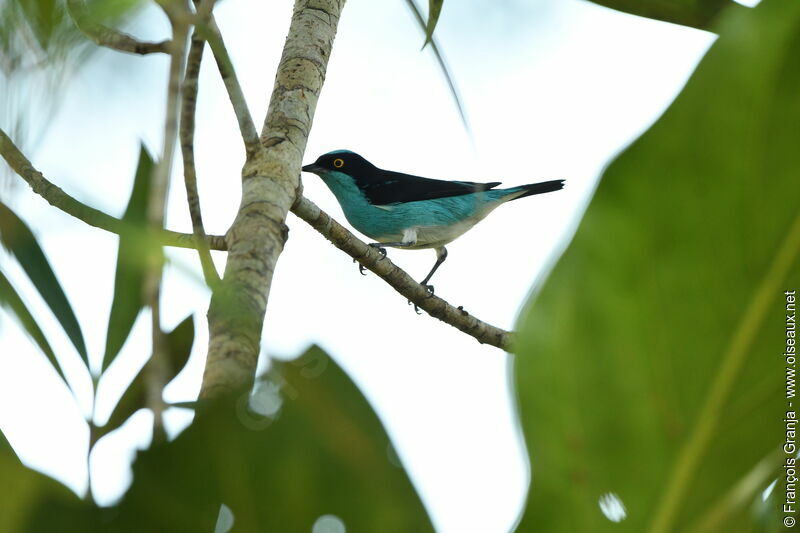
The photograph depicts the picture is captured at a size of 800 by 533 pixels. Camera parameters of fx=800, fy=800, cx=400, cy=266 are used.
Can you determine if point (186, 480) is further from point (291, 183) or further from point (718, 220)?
point (291, 183)

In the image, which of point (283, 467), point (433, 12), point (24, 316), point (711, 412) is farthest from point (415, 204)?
point (283, 467)

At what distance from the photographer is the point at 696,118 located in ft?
1.87

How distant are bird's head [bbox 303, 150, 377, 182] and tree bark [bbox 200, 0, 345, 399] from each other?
17.8 ft

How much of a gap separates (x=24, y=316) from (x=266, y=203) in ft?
2.47

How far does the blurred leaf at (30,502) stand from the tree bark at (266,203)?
136 millimetres

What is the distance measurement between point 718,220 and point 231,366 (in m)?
0.48

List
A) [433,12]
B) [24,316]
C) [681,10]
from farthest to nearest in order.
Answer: [433,12]
[681,10]
[24,316]

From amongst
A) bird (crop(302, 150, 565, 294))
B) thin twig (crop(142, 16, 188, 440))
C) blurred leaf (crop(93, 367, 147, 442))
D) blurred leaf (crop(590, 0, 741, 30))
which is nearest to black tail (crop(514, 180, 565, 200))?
bird (crop(302, 150, 565, 294))

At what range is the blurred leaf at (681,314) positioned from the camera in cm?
56

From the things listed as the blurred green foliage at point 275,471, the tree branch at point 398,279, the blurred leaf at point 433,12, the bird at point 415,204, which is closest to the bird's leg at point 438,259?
the bird at point 415,204

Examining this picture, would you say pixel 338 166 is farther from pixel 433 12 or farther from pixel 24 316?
pixel 24 316

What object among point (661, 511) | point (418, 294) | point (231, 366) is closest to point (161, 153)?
point (231, 366)

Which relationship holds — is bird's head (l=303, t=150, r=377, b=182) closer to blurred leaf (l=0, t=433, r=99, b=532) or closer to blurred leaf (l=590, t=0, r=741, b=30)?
blurred leaf (l=590, t=0, r=741, b=30)

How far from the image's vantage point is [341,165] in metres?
8.49
